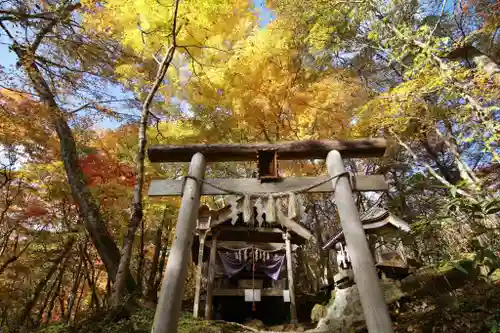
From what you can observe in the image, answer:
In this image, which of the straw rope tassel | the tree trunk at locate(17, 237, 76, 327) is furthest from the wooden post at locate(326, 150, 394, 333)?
the tree trunk at locate(17, 237, 76, 327)

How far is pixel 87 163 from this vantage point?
12531 mm

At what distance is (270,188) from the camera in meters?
4.98

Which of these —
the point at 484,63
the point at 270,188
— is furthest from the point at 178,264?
the point at 484,63

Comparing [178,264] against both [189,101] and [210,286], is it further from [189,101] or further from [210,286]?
[189,101]

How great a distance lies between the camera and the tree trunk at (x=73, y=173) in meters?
8.51

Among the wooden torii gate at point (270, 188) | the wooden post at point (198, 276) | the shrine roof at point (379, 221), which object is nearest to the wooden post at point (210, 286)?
the wooden post at point (198, 276)

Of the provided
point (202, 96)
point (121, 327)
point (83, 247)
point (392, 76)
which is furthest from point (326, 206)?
point (121, 327)

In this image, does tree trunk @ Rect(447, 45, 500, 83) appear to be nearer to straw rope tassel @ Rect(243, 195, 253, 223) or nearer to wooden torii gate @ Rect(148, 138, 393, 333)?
wooden torii gate @ Rect(148, 138, 393, 333)

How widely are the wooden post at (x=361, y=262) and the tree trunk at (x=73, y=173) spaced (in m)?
6.86

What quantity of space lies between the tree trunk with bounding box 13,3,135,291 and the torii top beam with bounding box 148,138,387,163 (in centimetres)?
473

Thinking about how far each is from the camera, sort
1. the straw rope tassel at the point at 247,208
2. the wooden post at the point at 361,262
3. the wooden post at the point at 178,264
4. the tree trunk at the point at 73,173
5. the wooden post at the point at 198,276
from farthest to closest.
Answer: the wooden post at the point at 198,276, the tree trunk at the point at 73,173, the straw rope tassel at the point at 247,208, the wooden post at the point at 178,264, the wooden post at the point at 361,262

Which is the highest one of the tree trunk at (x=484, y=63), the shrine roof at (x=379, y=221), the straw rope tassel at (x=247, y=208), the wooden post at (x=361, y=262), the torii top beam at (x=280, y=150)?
the tree trunk at (x=484, y=63)

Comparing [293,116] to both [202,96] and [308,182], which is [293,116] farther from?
[308,182]

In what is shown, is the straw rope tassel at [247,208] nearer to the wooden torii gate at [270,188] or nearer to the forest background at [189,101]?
the wooden torii gate at [270,188]
